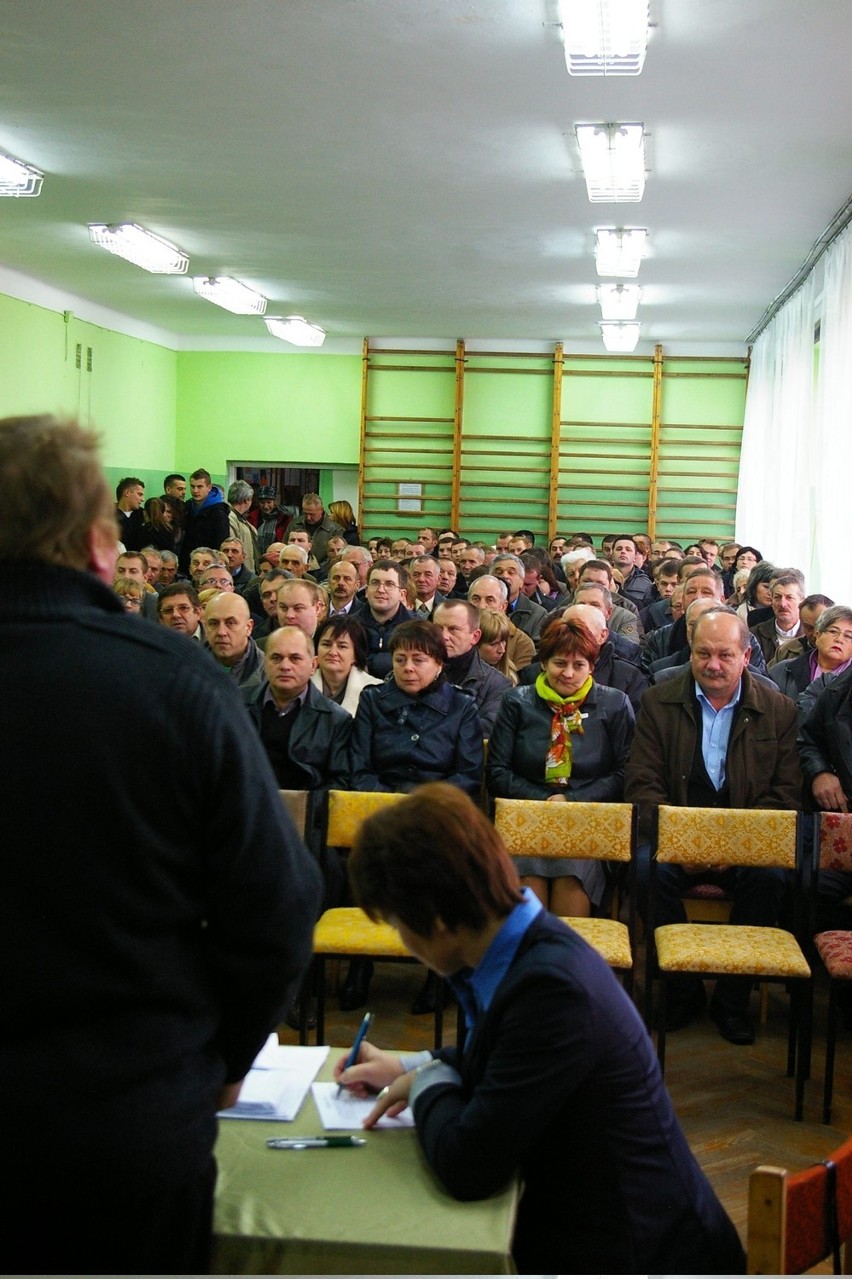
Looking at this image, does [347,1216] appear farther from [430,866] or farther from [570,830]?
[570,830]

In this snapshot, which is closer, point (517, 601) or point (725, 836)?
point (725, 836)

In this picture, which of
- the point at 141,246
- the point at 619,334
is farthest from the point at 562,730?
the point at 619,334

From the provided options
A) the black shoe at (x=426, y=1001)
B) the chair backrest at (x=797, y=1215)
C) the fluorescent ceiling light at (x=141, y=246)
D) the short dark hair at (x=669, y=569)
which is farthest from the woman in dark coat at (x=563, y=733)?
the fluorescent ceiling light at (x=141, y=246)

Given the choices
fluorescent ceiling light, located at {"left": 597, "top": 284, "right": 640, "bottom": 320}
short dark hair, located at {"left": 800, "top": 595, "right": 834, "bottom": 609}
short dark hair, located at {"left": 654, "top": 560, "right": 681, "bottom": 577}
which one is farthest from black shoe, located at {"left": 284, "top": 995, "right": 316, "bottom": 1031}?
fluorescent ceiling light, located at {"left": 597, "top": 284, "right": 640, "bottom": 320}

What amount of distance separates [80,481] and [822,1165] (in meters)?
1.19

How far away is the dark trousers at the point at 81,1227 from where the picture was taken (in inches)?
51.9

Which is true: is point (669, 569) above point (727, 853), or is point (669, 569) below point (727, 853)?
above

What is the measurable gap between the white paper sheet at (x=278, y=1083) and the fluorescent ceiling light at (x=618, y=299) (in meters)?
10.1

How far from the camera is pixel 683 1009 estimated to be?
4.37 meters

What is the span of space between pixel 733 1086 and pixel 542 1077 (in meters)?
2.29

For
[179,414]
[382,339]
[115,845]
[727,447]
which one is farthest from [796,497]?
[115,845]

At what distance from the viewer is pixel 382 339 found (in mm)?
15781

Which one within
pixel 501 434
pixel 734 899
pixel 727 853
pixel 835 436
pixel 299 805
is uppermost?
pixel 501 434

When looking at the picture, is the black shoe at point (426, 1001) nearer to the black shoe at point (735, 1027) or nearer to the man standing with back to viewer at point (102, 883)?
the black shoe at point (735, 1027)
